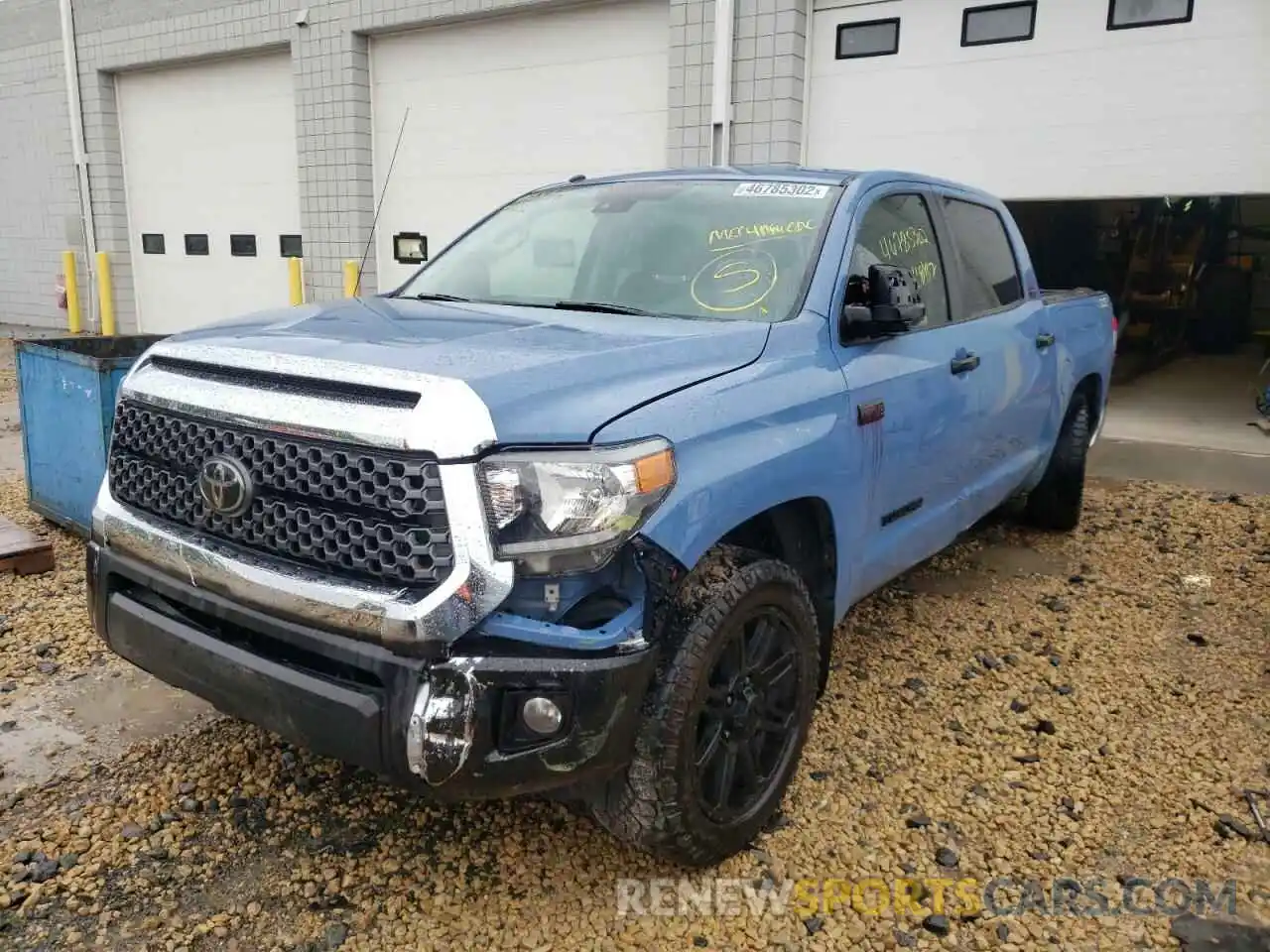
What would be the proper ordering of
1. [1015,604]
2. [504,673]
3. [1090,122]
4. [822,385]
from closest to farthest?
[504,673], [822,385], [1015,604], [1090,122]

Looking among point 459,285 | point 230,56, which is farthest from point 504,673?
point 230,56

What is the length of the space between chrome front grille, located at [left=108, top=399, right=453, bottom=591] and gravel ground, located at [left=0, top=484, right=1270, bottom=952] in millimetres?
887

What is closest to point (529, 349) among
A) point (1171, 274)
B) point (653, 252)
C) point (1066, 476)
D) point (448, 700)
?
point (448, 700)

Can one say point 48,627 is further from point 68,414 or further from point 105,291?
point 105,291

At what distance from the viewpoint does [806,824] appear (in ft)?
9.28

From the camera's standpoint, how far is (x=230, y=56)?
1294 cm

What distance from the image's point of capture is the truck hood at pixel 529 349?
2121 mm

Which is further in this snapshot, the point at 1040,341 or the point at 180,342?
the point at 1040,341

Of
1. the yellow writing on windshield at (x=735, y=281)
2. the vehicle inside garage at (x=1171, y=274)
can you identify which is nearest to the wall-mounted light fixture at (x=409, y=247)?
the vehicle inside garage at (x=1171, y=274)

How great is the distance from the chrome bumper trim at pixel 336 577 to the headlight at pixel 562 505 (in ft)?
0.14

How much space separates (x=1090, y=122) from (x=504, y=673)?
7738 millimetres

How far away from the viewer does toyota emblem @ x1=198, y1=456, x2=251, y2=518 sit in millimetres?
2273

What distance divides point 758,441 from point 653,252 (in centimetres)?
112

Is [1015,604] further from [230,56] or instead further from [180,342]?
[230,56]
